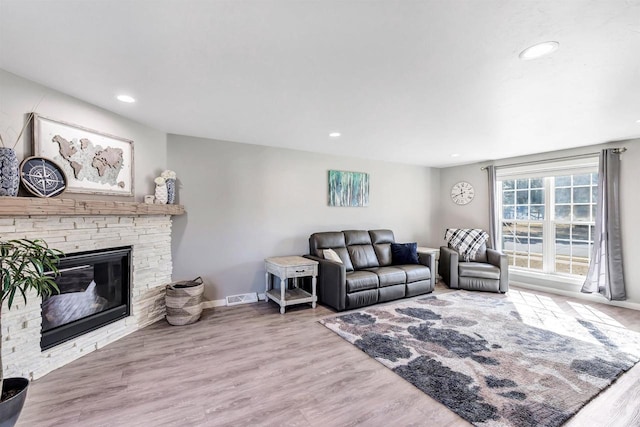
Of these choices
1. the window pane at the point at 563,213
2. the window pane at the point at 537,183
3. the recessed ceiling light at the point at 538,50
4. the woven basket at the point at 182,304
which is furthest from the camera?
the window pane at the point at 537,183

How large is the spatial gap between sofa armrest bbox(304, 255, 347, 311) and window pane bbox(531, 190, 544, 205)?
377cm

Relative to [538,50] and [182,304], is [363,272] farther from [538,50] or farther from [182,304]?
[538,50]

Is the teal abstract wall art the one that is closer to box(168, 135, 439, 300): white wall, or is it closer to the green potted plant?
box(168, 135, 439, 300): white wall

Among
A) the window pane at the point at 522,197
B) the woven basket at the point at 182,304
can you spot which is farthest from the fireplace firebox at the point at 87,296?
the window pane at the point at 522,197

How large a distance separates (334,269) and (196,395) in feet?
6.76

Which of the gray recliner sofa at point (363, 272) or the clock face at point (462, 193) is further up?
the clock face at point (462, 193)

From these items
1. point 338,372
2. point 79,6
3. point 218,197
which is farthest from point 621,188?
point 79,6

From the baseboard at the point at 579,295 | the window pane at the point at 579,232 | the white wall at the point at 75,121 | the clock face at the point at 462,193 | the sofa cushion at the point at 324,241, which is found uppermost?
the white wall at the point at 75,121

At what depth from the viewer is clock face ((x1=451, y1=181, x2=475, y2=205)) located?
5.59m

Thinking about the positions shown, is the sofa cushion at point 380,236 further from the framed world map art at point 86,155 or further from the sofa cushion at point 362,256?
the framed world map art at point 86,155

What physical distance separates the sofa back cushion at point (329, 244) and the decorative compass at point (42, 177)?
2905 millimetres

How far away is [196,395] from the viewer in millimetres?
1951

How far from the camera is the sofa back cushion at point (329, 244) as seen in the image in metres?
4.20

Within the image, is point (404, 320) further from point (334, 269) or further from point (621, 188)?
point (621, 188)
